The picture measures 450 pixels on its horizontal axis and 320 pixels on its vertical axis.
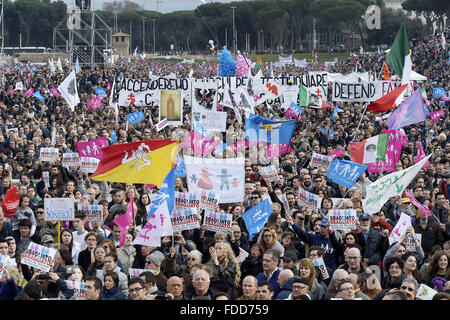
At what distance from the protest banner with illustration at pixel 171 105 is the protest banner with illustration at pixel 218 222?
9.24 meters

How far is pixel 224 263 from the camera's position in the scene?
25.8 ft

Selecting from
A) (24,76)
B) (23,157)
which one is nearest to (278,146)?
(23,157)

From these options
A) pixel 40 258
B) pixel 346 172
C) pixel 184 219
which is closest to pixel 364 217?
pixel 184 219

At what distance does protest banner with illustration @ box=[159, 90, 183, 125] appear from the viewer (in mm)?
17938

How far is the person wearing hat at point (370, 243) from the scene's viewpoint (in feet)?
27.6

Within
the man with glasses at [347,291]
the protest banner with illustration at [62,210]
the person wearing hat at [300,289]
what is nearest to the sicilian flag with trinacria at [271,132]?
the protest banner with illustration at [62,210]

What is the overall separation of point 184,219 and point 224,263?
3.07ft

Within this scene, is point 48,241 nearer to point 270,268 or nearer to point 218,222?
point 218,222

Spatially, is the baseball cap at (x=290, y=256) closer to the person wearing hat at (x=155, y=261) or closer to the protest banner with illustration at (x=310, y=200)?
the person wearing hat at (x=155, y=261)

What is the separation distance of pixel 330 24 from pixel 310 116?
262 feet

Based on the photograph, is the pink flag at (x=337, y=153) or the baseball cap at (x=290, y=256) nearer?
the baseball cap at (x=290, y=256)

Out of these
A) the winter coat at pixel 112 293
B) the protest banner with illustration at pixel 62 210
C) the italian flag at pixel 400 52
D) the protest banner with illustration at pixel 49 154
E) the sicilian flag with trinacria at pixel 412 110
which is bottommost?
the winter coat at pixel 112 293

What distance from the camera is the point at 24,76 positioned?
41.7 metres
